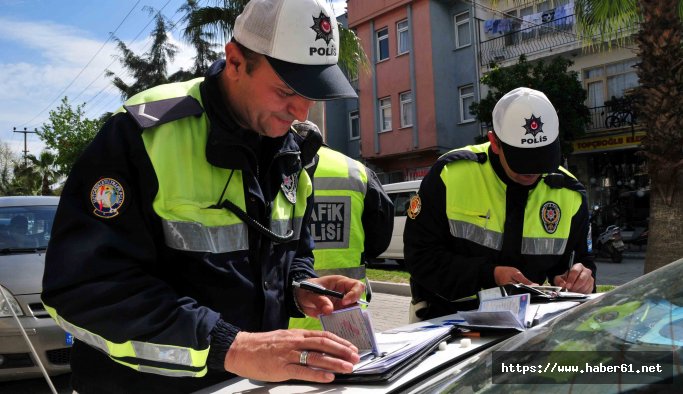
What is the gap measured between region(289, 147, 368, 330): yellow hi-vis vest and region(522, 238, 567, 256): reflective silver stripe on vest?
0.92 metres

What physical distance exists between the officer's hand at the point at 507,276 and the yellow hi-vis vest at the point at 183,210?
126cm

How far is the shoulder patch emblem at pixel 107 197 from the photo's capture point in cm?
130

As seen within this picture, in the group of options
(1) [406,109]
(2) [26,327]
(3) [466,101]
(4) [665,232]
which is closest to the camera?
(2) [26,327]

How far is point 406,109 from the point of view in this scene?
20.7m

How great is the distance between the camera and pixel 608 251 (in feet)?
39.4

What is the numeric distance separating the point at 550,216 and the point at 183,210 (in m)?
1.82

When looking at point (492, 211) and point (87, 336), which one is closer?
point (87, 336)

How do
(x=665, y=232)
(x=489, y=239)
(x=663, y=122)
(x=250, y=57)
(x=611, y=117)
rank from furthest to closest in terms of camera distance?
1. (x=611, y=117)
2. (x=663, y=122)
3. (x=665, y=232)
4. (x=489, y=239)
5. (x=250, y=57)

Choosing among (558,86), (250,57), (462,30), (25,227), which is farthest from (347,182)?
(462,30)

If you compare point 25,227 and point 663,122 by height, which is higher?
point 663,122

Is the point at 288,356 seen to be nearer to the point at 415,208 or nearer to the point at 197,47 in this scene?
the point at 415,208

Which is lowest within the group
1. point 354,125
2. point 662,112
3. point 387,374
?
point 387,374

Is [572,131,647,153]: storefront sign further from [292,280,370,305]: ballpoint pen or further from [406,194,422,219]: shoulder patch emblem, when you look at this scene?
[292,280,370,305]: ballpoint pen

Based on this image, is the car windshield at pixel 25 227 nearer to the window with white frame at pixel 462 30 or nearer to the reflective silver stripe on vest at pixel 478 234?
the reflective silver stripe on vest at pixel 478 234
